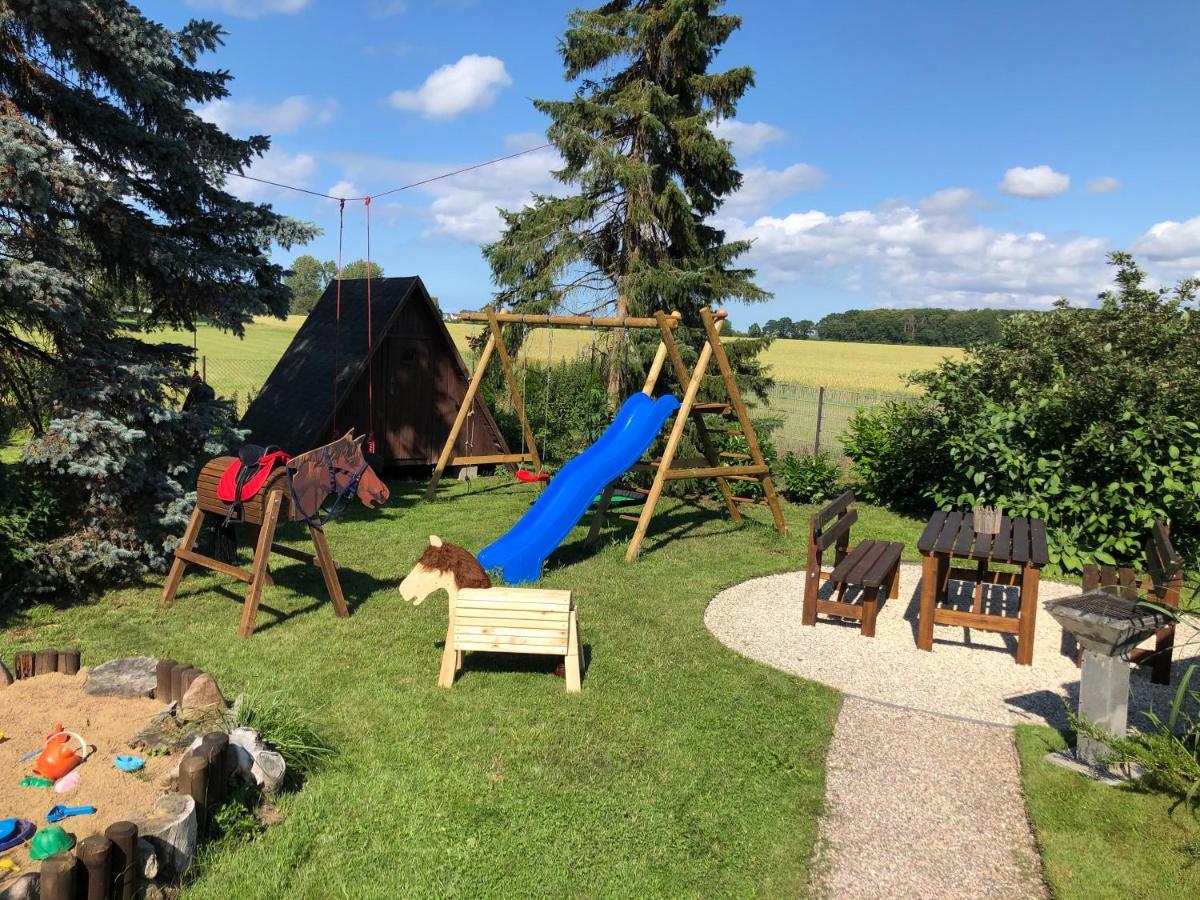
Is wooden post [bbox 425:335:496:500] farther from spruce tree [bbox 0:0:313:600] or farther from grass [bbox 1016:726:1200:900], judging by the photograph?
grass [bbox 1016:726:1200:900]

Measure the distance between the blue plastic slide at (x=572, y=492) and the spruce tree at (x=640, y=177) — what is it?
212 inches

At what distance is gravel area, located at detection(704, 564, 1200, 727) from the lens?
19.7 feet

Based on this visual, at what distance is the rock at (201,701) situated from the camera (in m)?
4.60

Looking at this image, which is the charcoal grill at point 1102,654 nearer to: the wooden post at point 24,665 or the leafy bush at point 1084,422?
the leafy bush at point 1084,422

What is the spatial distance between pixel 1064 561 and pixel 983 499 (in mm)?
1151

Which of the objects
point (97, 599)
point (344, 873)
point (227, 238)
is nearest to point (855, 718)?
point (344, 873)

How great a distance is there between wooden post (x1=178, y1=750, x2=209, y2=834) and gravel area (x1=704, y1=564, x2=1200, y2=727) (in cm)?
422

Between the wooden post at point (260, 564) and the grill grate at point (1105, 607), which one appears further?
the wooden post at point (260, 564)

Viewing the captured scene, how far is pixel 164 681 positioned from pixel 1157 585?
7.18m

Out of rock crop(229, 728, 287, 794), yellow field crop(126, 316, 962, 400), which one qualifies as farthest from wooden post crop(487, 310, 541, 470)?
rock crop(229, 728, 287, 794)

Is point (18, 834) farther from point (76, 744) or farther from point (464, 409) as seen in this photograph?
point (464, 409)

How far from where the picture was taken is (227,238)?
900 cm

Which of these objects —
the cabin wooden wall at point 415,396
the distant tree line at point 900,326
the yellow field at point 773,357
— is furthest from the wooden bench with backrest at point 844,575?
the distant tree line at point 900,326

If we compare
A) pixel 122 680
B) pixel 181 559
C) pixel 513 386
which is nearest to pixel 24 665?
pixel 122 680
